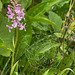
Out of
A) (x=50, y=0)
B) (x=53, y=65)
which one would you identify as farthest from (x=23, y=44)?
(x=50, y=0)

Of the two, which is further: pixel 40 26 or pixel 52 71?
pixel 40 26

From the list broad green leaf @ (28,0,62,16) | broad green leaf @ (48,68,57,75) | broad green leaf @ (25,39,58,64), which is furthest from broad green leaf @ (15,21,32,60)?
broad green leaf @ (48,68,57,75)

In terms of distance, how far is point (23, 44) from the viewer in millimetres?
1193

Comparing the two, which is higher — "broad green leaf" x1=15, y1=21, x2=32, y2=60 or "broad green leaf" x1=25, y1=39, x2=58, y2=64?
"broad green leaf" x1=15, y1=21, x2=32, y2=60

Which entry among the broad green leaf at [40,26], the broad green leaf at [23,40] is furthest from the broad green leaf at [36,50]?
the broad green leaf at [40,26]

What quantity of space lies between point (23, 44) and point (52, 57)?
0.27 meters

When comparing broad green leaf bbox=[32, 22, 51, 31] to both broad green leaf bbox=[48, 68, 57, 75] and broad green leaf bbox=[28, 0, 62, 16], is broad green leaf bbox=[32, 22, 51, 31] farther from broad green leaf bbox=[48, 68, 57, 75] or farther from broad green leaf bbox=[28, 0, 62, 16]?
broad green leaf bbox=[48, 68, 57, 75]

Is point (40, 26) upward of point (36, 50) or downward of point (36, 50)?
upward

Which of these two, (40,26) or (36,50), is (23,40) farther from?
(40,26)

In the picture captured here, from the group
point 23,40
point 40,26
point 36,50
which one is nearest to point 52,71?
point 36,50

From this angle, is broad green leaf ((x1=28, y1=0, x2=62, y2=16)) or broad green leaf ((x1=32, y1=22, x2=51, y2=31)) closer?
broad green leaf ((x1=28, y1=0, x2=62, y2=16))

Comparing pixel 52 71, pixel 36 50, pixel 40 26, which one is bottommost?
pixel 52 71

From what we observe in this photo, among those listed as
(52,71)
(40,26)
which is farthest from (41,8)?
(52,71)

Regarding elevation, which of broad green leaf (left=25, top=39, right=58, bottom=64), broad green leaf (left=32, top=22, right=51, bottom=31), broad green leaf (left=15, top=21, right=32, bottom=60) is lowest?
broad green leaf (left=25, top=39, right=58, bottom=64)
